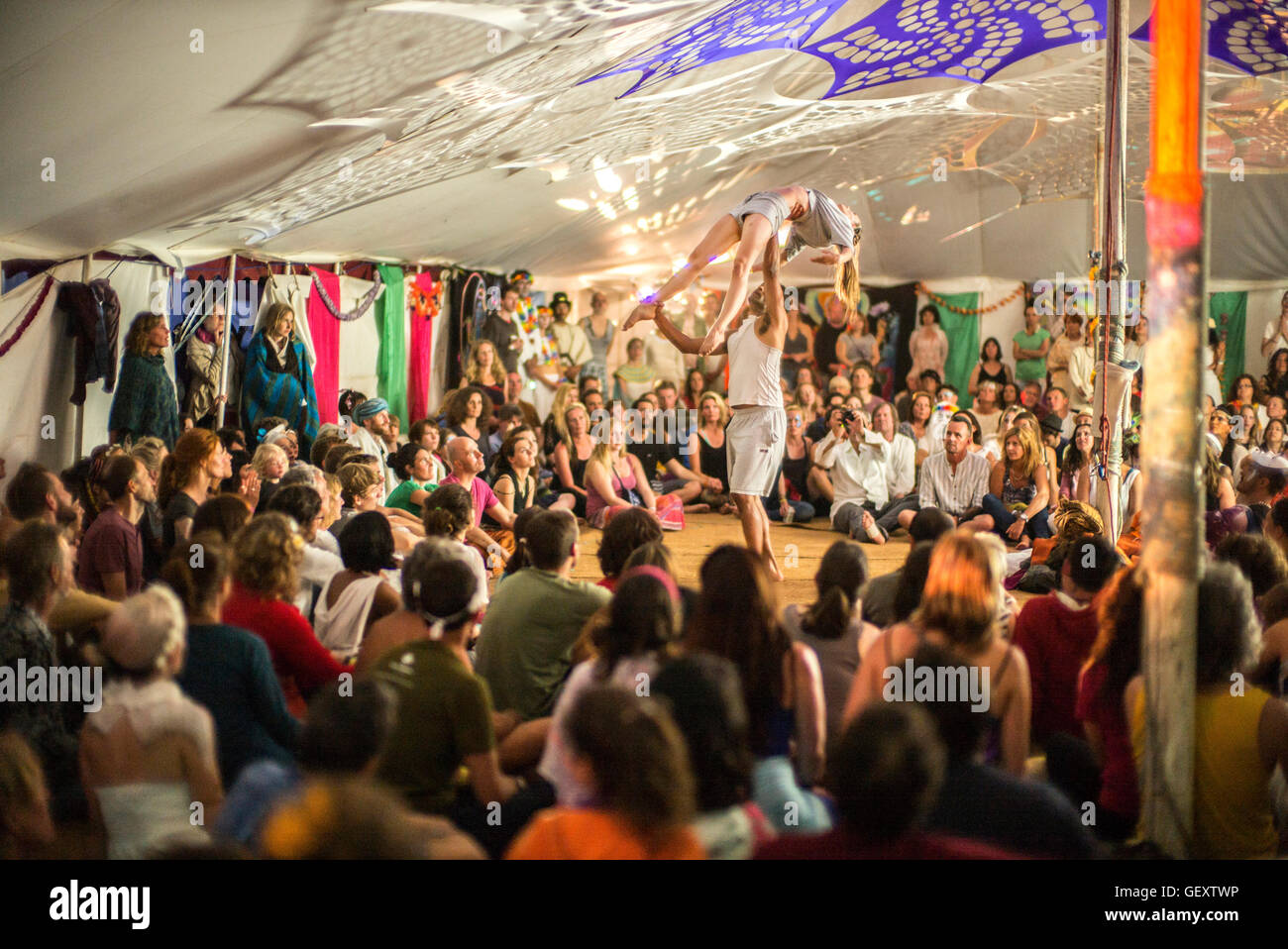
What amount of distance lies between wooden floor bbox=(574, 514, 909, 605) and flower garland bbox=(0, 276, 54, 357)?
293 cm

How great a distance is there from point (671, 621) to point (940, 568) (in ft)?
1.95

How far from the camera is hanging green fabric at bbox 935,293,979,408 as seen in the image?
11.6 metres

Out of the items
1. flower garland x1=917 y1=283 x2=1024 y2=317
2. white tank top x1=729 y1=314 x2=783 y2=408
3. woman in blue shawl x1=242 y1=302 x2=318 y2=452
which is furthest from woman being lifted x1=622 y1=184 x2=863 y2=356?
flower garland x1=917 y1=283 x2=1024 y2=317

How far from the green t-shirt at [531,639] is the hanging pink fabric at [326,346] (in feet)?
17.6

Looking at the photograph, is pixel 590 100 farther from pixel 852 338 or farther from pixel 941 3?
pixel 852 338

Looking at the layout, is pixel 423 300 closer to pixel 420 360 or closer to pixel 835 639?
pixel 420 360

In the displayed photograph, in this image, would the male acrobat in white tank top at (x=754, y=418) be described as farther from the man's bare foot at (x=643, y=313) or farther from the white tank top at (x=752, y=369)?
the man's bare foot at (x=643, y=313)

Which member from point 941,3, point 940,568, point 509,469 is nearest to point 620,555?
point 940,568

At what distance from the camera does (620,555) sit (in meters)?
3.43

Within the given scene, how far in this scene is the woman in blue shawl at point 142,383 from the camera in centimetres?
636

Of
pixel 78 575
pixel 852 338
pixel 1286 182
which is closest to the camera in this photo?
pixel 78 575

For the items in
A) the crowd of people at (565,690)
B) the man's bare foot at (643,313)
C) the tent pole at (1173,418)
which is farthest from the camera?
the man's bare foot at (643,313)

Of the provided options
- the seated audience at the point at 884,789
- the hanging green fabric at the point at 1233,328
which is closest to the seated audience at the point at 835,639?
the seated audience at the point at 884,789
